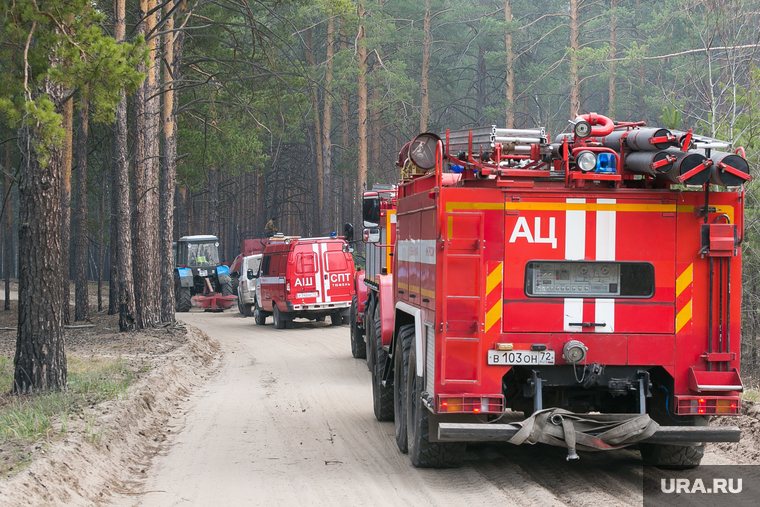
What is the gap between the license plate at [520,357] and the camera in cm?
Result: 658

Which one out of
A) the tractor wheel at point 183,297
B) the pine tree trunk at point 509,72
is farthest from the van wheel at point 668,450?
the pine tree trunk at point 509,72

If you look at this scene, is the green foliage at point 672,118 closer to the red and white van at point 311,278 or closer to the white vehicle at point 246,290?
the red and white van at point 311,278

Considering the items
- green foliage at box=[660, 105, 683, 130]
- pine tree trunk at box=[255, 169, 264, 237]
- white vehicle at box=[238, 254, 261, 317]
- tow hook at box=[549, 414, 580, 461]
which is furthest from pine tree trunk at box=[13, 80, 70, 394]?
pine tree trunk at box=[255, 169, 264, 237]

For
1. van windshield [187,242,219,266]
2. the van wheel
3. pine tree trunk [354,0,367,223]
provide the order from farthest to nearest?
pine tree trunk [354,0,367,223] < van windshield [187,242,219,266] < the van wheel

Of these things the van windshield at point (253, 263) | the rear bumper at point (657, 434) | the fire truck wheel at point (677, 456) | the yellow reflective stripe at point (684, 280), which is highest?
the yellow reflective stripe at point (684, 280)

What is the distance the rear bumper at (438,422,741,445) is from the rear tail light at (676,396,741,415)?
13 centimetres

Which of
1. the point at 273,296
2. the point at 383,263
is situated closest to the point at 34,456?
the point at 383,263

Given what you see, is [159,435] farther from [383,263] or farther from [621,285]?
[621,285]

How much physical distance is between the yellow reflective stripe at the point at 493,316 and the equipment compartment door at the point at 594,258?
7 cm

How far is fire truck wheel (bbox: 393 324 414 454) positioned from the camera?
8172mm

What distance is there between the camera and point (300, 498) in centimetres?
661

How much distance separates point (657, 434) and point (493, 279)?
1809 mm

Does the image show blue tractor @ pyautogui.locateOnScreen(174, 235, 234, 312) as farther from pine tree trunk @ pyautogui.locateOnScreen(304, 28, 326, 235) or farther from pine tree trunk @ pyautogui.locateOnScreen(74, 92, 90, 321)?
pine tree trunk @ pyautogui.locateOnScreen(304, 28, 326, 235)

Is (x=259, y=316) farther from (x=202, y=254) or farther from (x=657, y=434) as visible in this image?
(x=657, y=434)
